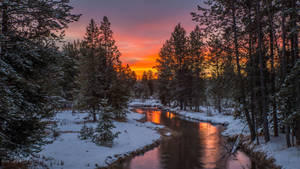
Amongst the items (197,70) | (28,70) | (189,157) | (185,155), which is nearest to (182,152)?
(185,155)

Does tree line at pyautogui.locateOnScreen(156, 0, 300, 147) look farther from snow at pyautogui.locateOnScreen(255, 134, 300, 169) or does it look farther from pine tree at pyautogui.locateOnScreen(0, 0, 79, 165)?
pine tree at pyautogui.locateOnScreen(0, 0, 79, 165)

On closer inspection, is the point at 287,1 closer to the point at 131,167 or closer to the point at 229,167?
the point at 229,167

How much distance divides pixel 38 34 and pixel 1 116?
364 centimetres

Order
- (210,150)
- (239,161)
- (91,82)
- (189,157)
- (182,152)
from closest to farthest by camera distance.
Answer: (239,161) < (189,157) < (182,152) < (210,150) < (91,82)

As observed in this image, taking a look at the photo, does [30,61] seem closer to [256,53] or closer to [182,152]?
[182,152]

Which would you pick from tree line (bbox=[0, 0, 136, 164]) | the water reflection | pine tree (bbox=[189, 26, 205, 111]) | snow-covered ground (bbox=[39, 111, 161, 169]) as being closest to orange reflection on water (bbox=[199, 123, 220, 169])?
the water reflection

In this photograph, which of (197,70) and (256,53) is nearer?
(256,53)

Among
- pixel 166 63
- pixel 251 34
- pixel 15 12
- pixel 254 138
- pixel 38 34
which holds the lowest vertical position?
pixel 254 138

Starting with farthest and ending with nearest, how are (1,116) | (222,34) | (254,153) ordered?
(222,34), (254,153), (1,116)

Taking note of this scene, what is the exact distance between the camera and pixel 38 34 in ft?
26.9

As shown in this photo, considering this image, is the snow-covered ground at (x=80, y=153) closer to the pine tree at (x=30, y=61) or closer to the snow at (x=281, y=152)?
the pine tree at (x=30, y=61)

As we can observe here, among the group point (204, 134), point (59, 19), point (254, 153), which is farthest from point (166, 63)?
point (59, 19)

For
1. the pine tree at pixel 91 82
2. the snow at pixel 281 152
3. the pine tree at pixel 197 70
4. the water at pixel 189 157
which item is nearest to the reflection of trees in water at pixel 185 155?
the water at pixel 189 157

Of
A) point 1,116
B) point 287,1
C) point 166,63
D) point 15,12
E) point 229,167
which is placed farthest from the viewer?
point 166,63
